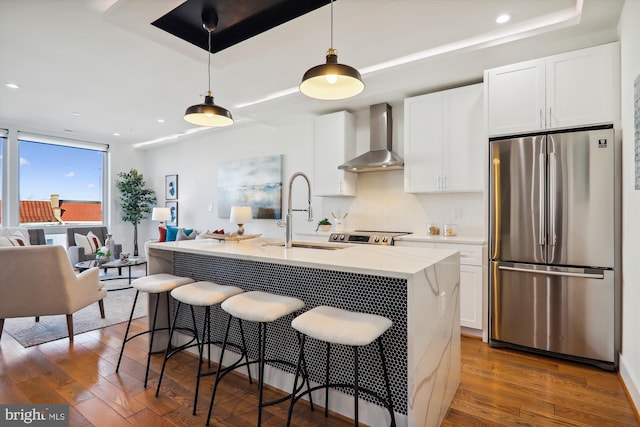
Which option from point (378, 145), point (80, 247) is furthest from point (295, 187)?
point (80, 247)

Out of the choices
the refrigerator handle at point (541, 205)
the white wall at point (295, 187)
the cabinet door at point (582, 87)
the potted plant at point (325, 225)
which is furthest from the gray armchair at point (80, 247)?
the cabinet door at point (582, 87)

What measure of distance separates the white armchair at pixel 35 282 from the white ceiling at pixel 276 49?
6.19 feet

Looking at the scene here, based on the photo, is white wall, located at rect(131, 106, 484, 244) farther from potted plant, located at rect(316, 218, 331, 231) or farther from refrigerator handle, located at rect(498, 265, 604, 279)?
refrigerator handle, located at rect(498, 265, 604, 279)

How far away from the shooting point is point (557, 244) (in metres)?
2.71

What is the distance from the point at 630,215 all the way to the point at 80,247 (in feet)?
23.6

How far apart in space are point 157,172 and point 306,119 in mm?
4503

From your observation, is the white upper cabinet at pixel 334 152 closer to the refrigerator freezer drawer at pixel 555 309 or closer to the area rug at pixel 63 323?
the refrigerator freezer drawer at pixel 555 309

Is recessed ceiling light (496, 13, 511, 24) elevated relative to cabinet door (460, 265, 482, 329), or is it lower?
elevated

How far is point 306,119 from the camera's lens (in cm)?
499

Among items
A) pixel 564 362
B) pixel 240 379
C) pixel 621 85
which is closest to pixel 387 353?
pixel 240 379

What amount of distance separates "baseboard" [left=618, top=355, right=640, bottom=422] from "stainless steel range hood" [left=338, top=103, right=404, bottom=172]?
2569mm

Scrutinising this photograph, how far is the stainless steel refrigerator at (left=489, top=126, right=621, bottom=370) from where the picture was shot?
99.7 inches

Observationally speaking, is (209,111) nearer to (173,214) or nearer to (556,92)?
(556,92)

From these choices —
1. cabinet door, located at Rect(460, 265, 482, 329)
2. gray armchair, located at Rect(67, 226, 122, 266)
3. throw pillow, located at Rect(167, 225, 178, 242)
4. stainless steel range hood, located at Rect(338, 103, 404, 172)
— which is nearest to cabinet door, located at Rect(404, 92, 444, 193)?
stainless steel range hood, located at Rect(338, 103, 404, 172)
